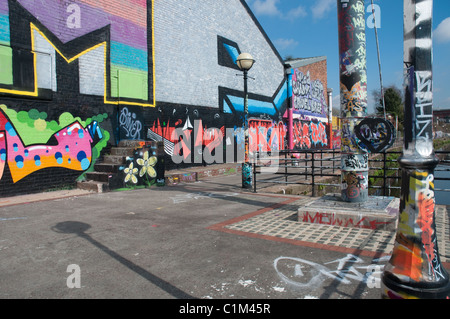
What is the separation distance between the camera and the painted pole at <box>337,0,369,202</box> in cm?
598

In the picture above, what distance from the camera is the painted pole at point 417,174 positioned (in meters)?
2.36

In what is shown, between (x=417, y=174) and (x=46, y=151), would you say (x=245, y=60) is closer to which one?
(x=46, y=151)

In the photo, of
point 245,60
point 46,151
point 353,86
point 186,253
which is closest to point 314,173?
point 245,60

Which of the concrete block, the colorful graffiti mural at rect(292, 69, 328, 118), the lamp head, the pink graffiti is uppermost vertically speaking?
the colorful graffiti mural at rect(292, 69, 328, 118)

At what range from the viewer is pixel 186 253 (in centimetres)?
449

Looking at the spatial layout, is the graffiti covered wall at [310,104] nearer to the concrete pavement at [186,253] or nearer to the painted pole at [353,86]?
the painted pole at [353,86]

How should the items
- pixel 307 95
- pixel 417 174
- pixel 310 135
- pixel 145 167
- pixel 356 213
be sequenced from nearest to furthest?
pixel 417 174 → pixel 356 213 → pixel 145 167 → pixel 307 95 → pixel 310 135

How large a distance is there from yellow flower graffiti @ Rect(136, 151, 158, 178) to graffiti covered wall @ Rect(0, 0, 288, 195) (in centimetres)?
153

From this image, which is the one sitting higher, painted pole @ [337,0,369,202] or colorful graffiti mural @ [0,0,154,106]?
colorful graffiti mural @ [0,0,154,106]

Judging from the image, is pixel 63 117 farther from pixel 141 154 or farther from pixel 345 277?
pixel 345 277

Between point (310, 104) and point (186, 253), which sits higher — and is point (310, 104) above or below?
above

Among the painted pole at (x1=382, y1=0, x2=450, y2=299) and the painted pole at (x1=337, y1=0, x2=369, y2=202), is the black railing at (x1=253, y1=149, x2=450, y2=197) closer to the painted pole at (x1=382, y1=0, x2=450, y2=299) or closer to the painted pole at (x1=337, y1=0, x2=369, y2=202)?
the painted pole at (x1=337, y1=0, x2=369, y2=202)

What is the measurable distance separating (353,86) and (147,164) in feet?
23.9

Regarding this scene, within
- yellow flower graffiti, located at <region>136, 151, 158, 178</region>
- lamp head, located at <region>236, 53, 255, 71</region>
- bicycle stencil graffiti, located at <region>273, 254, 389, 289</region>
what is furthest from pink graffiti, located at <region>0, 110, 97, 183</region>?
bicycle stencil graffiti, located at <region>273, 254, 389, 289</region>
